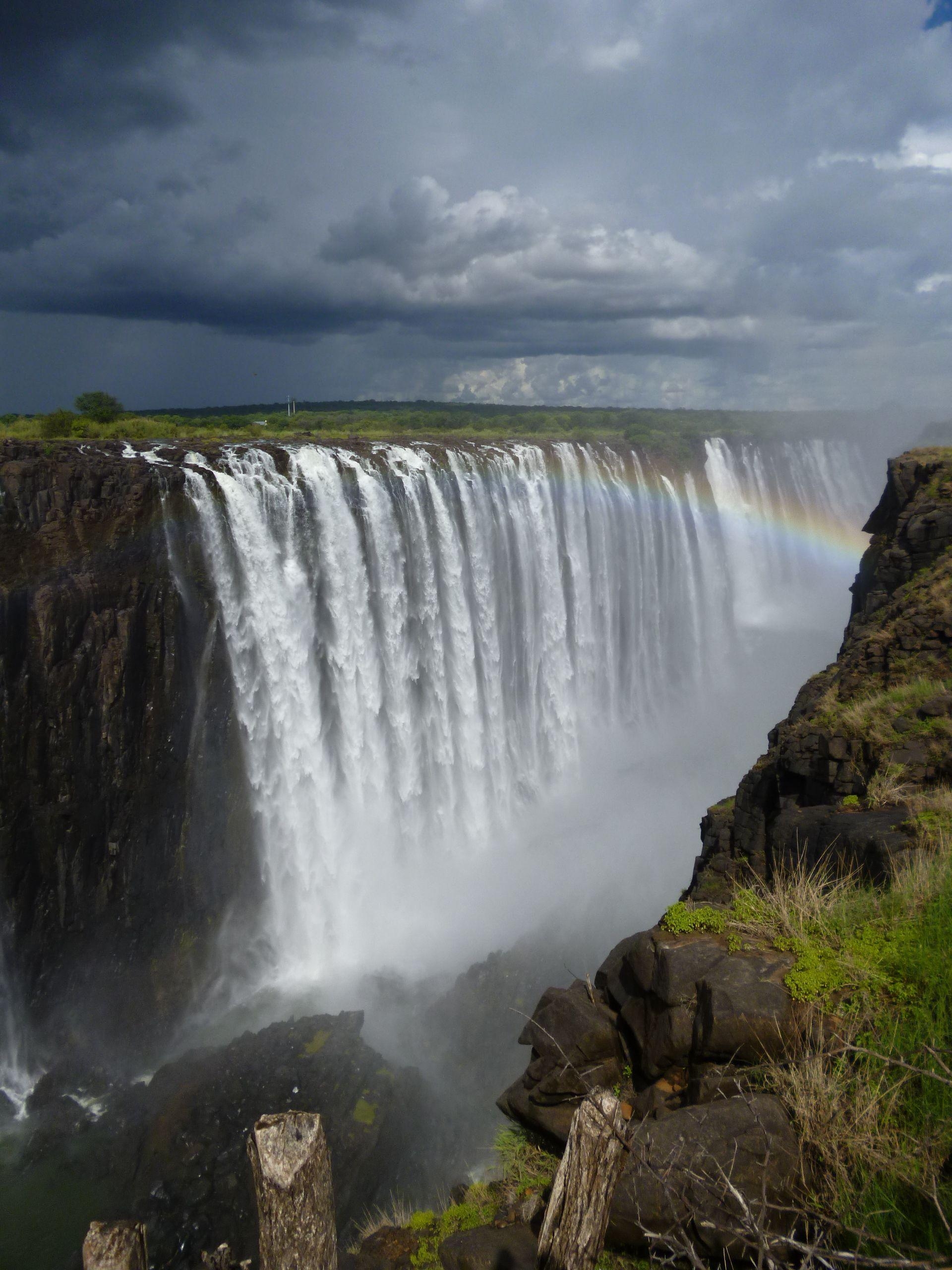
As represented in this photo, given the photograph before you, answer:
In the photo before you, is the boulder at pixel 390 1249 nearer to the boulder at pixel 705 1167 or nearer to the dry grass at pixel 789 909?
the boulder at pixel 705 1167

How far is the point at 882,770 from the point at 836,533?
147 feet


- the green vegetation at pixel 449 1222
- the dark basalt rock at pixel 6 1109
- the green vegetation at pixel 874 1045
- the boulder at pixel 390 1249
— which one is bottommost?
the dark basalt rock at pixel 6 1109

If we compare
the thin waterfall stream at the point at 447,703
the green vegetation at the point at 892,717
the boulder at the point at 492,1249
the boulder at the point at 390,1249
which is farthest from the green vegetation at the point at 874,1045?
the thin waterfall stream at the point at 447,703

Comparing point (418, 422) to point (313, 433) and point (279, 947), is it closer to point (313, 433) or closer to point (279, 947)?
point (313, 433)

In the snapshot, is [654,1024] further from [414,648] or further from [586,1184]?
[414,648]

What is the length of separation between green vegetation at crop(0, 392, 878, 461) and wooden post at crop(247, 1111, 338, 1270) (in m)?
23.2

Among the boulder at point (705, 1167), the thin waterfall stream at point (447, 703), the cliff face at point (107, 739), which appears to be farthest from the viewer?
the thin waterfall stream at point (447, 703)

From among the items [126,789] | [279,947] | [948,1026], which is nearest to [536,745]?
[279,947]

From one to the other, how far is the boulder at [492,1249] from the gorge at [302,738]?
10.2 meters

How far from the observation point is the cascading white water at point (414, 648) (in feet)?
60.1

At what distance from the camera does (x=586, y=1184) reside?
158 inches

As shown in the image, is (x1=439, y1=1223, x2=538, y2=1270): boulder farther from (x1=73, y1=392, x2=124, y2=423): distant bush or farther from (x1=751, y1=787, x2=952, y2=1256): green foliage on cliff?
(x1=73, y1=392, x2=124, y2=423): distant bush

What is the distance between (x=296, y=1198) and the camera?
4004 mm

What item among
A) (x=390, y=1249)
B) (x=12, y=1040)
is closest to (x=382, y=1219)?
(x=390, y=1249)
